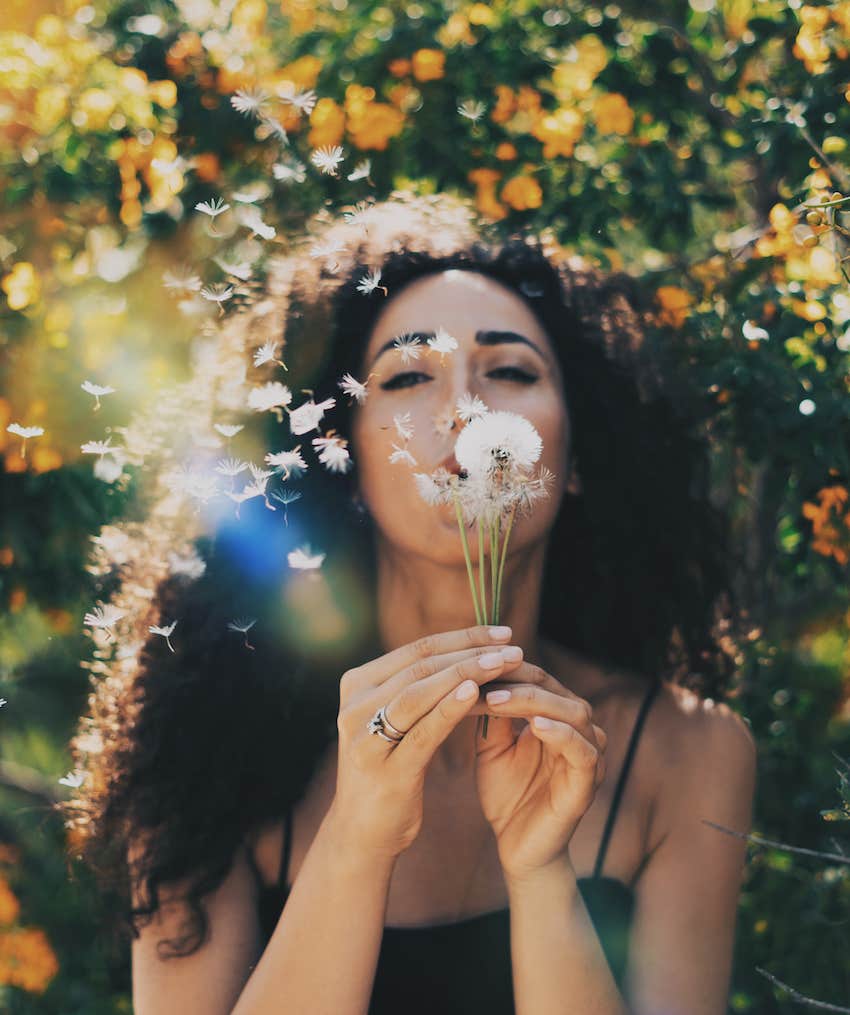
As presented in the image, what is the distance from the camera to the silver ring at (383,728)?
1.37m

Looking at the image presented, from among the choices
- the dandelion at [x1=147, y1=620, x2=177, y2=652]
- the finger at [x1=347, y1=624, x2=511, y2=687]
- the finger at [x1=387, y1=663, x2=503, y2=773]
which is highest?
the dandelion at [x1=147, y1=620, x2=177, y2=652]

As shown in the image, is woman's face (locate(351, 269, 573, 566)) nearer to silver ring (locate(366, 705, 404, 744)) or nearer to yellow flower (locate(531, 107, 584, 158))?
silver ring (locate(366, 705, 404, 744))

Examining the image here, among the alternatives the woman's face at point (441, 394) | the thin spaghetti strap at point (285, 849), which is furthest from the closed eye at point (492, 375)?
the thin spaghetti strap at point (285, 849)

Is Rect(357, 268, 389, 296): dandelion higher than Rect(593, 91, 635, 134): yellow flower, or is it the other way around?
Rect(593, 91, 635, 134): yellow flower

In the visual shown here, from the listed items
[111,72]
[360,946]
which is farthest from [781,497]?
[111,72]

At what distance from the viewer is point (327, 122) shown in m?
2.38

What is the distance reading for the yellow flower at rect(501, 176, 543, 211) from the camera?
230cm

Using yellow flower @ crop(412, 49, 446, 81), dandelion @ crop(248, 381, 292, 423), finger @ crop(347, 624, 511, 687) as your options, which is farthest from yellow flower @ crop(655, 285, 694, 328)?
finger @ crop(347, 624, 511, 687)

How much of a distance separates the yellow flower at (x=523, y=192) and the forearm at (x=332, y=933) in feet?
4.51

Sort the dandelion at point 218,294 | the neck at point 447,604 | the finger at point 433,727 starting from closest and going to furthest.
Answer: the finger at point 433,727
the dandelion at point 218,294
the neck at point 447,604

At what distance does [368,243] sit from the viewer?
2041 mm

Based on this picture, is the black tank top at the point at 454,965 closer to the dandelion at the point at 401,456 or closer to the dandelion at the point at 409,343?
the dandelion at the point at 401,456

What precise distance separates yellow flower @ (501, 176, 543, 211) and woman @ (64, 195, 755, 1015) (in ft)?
0.51

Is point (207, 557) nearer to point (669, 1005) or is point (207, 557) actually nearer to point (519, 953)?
point (519, 953)
